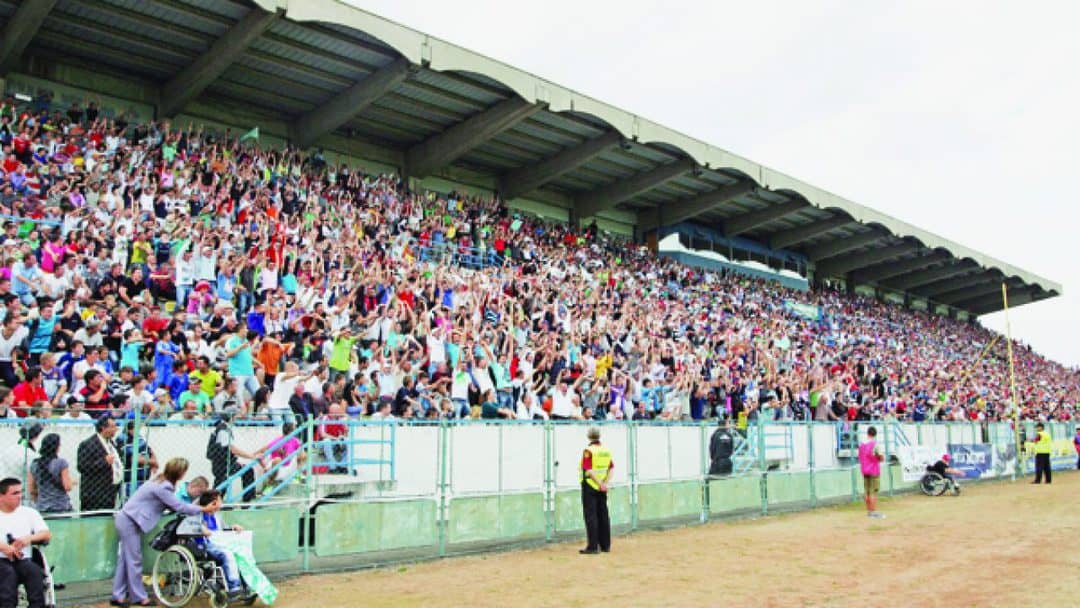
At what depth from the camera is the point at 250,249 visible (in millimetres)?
17344

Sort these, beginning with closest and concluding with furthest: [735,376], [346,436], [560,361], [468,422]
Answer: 1. [346,436]
2. [468,422]
3. [560,361]
4. [735,376]

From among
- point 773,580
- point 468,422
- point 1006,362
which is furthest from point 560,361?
point 1006,362

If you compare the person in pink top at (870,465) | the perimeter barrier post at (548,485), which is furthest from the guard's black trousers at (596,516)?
the person in pink top at (870,465)

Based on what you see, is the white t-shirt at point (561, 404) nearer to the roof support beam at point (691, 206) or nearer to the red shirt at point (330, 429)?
the red shirt at point (330, 429)

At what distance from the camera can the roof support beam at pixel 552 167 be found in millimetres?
30422

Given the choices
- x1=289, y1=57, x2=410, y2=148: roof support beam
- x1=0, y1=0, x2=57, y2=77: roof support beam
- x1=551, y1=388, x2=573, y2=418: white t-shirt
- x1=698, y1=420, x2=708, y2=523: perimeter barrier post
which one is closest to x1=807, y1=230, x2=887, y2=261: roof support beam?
x1=289, y1=57, x2=410, y2=148: roof support beam

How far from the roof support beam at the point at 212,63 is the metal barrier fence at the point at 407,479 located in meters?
12.4

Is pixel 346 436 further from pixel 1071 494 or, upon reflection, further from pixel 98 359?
pixel 1071 494

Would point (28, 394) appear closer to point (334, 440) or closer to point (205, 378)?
point (205, 378)

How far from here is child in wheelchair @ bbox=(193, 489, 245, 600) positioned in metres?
8.98

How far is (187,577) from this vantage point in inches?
359

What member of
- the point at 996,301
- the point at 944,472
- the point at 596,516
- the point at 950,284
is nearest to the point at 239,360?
the point at 596,516

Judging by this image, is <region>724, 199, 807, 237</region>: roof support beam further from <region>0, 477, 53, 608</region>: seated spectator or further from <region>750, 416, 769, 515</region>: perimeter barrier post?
<region>0, 477, 53, 608</region>: seated spectator

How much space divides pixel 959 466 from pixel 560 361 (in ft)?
45.6
